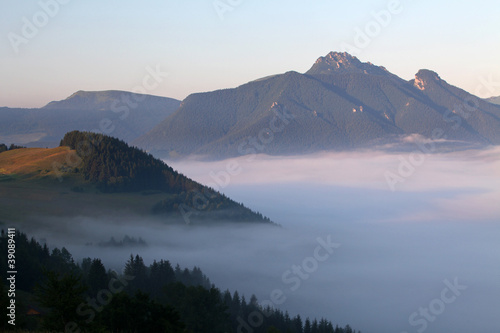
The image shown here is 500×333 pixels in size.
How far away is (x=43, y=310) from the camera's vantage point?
269 feet

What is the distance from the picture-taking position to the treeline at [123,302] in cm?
5806

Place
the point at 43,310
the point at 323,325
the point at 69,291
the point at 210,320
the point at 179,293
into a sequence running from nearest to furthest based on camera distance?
the point at 69,291
the point at 43,310
the point at 210,320
the point at 179,293
the point at 323,325

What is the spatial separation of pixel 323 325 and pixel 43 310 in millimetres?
82945

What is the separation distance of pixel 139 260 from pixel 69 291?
79206 millimetres

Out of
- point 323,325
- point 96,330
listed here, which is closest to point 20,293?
point 96,330

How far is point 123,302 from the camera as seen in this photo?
Result: 6397 centimetres

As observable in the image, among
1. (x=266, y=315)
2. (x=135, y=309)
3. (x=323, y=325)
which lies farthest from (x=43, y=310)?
(x=323, y=325)

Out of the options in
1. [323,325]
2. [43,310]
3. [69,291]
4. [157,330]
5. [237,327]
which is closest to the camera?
[69,291]

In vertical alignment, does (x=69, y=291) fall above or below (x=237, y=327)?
above

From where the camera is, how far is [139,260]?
136m

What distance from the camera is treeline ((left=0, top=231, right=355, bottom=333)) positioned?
190 ft

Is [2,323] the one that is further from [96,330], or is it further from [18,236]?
[18,236]

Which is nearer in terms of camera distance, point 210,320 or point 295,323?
point 210,320

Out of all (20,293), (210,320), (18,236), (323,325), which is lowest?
(323,325)
